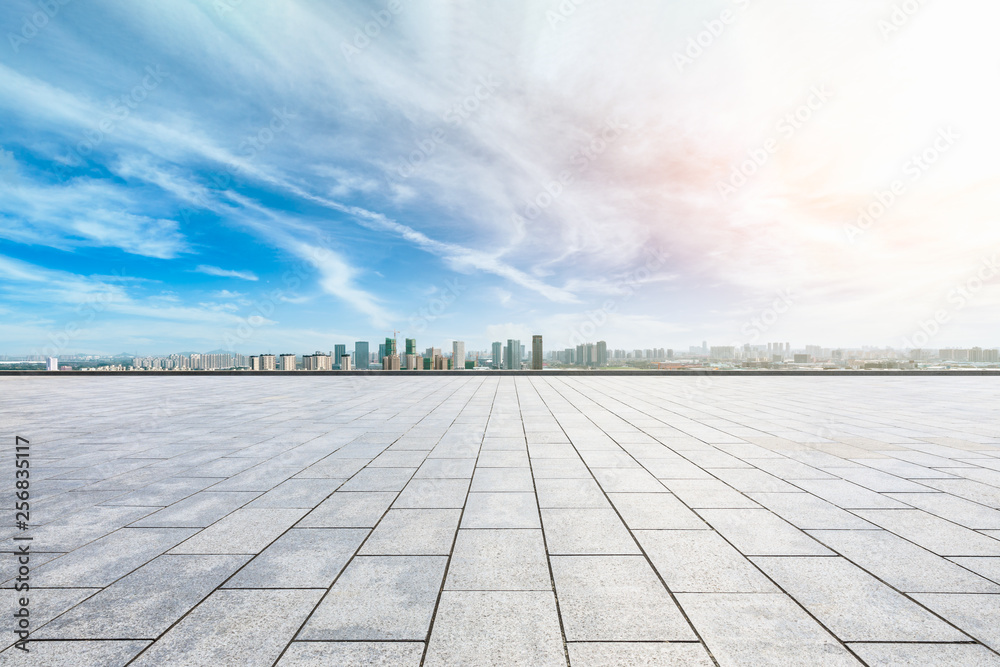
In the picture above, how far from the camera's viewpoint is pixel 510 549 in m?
3.58

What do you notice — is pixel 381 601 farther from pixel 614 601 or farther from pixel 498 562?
pixel 614 601

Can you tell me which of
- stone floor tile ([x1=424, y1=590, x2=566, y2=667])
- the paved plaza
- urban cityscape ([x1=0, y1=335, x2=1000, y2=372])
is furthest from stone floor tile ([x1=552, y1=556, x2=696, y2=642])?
urban cityscape ([x1=0, y1=335, x2=1000, y2=372])

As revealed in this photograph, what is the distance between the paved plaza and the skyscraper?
738 inches

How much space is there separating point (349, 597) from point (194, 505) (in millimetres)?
2806

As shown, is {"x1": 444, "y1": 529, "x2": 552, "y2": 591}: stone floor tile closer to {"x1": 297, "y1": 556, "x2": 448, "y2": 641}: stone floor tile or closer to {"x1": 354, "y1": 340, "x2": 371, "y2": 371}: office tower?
{"x1": 297, "y1": 556, "x2": 448, "y2": 641}: stone floor tile

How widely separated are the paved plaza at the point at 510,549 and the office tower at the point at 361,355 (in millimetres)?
21687

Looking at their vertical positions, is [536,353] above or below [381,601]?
above

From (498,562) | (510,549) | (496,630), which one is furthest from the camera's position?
(510,549)

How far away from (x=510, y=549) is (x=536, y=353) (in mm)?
23854

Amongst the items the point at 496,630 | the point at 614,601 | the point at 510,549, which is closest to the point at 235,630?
the point at 496,630

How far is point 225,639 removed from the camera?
2518mm

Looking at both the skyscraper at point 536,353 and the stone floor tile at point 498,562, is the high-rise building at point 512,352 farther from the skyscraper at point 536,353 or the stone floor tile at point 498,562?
the stone floor tile at point 498,562

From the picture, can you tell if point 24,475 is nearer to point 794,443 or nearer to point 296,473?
point 296,473

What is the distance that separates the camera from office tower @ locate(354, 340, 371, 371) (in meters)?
29.7
